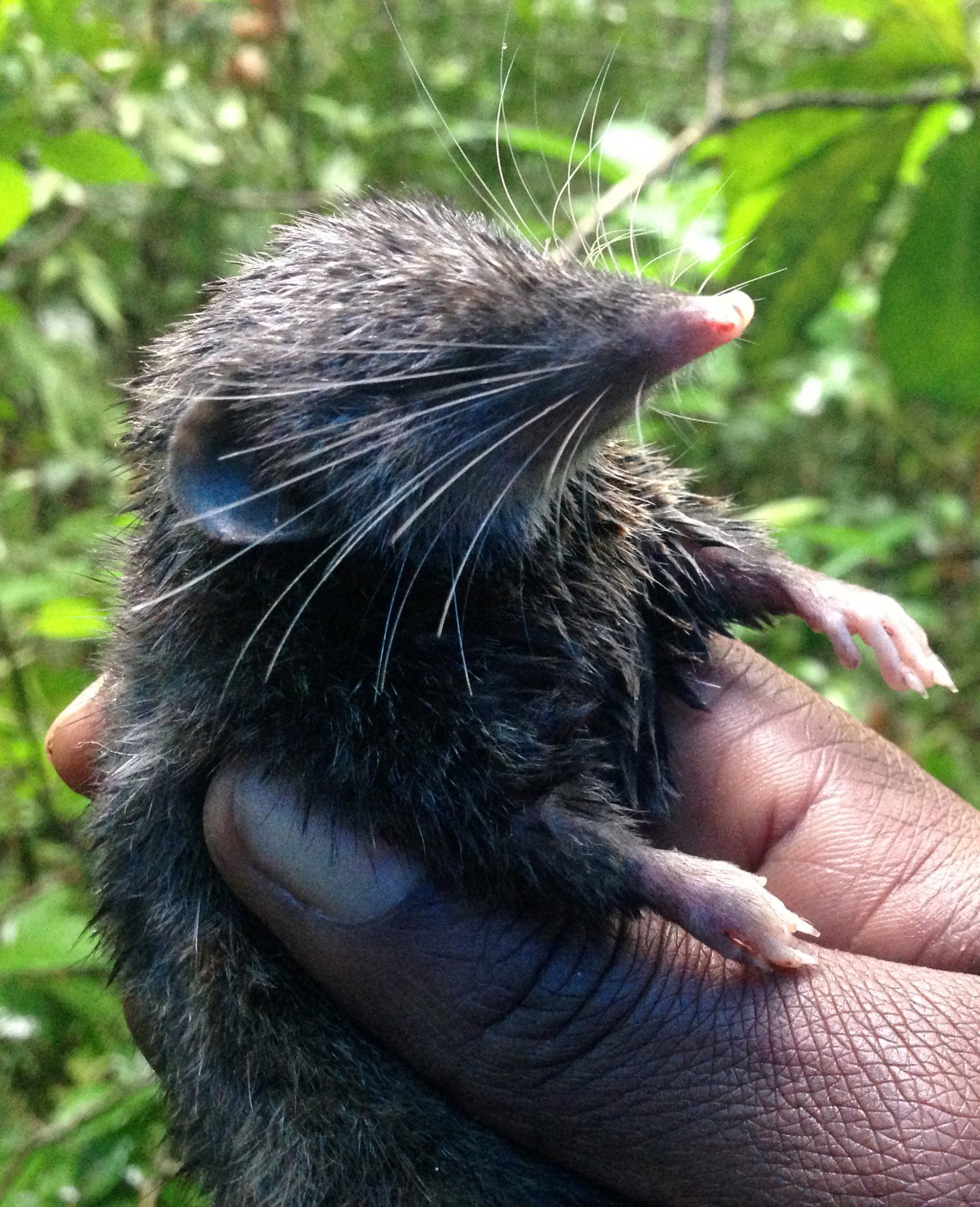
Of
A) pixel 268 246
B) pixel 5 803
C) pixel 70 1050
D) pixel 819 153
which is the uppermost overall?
pixel 819 153

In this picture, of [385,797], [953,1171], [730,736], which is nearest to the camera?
[953,1171]

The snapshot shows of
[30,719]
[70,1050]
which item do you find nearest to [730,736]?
[30,719]

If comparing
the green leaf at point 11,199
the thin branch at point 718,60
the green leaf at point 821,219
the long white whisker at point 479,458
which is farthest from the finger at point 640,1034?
the thin branch at point 718,60

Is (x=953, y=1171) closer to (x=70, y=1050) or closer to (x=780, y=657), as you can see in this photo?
(x=70, y=1050)

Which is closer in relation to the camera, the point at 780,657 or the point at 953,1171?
the point at 953,1171

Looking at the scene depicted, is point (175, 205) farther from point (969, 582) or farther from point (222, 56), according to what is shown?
point (969, 582)

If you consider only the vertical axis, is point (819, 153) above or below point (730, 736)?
above

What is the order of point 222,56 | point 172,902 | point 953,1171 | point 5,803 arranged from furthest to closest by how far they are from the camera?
point 222,56
point 5,803
point 172,902
point 953,1171
